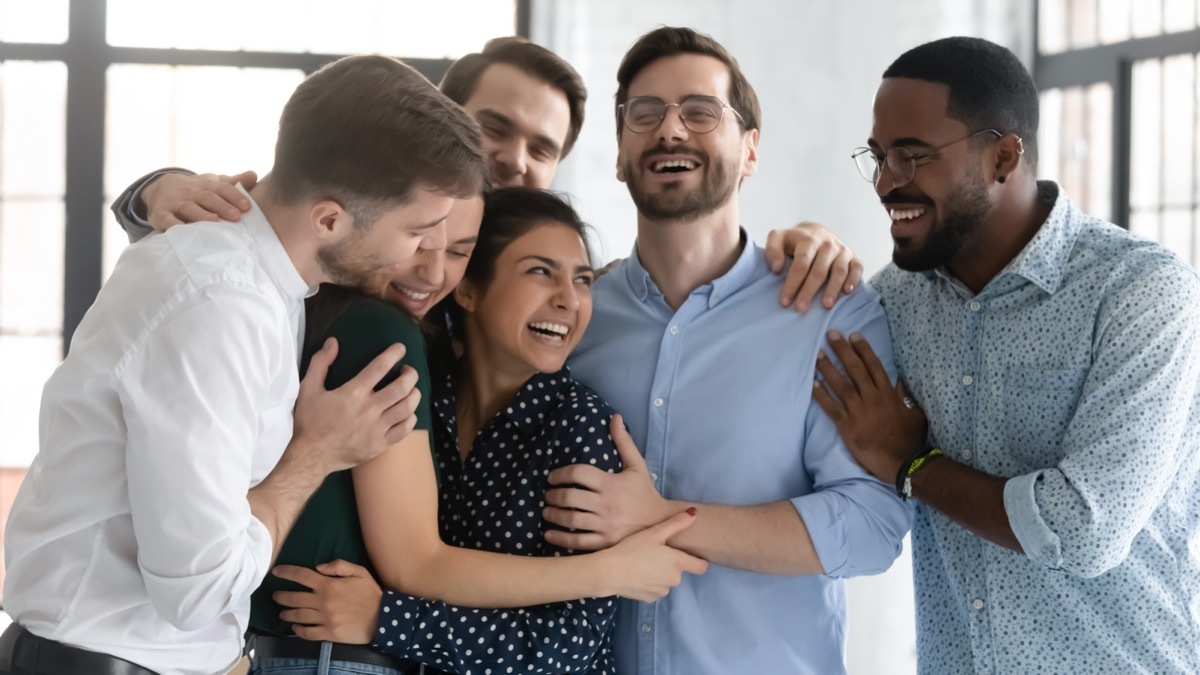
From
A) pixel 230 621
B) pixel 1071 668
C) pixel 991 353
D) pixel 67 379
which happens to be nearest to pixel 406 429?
pixel 230 621

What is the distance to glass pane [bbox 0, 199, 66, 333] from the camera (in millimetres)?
4430

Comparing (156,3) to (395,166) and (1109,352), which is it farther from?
(1109,352)

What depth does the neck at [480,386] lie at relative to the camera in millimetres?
2074

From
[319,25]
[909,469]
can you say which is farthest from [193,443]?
[319,25]

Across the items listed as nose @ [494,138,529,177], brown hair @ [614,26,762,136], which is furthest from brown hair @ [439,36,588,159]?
brown hair @ [614,26,762,136]

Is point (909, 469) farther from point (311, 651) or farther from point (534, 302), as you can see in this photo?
point (311, 651)

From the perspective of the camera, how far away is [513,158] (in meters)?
2.74

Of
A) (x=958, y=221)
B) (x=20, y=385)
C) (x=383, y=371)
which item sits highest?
(x=958, y=221)

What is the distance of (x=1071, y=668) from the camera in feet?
6.40

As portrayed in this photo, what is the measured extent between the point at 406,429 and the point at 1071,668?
45.6 inches

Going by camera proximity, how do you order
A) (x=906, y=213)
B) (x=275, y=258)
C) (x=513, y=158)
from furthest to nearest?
(x=513, y=158) → (x=906, y=213) → (x=275, y=258)

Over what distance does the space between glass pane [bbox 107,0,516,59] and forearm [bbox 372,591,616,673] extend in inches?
124

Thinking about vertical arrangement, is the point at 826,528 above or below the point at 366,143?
below

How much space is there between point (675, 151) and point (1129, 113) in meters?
2.64
